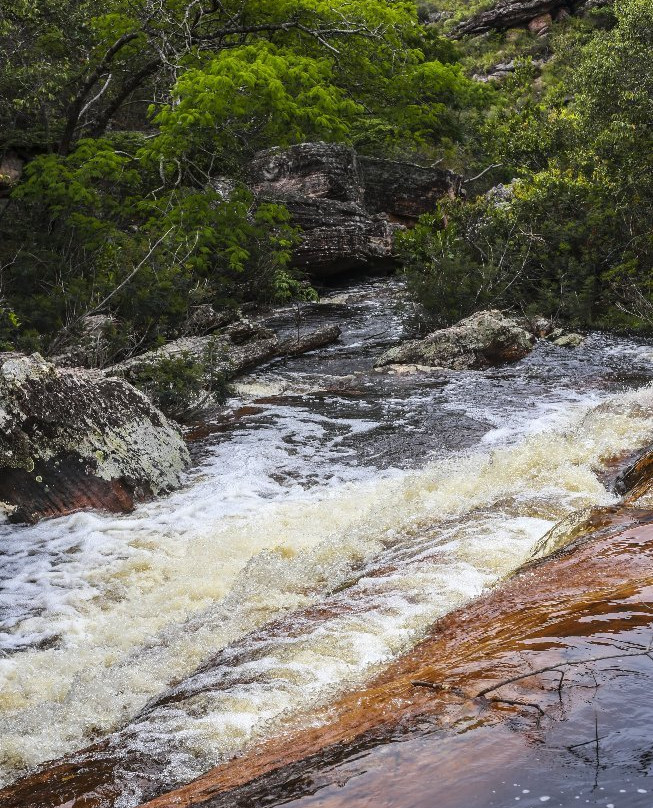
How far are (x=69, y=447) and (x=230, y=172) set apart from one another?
11.1 meters

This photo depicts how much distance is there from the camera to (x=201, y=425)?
28.5ft

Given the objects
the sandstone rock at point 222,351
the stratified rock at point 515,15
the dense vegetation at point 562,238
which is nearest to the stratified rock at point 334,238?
the dense vegetation at point 562,238

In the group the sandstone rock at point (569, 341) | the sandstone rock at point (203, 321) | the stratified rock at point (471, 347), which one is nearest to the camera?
the stratified rock at point (471, 347)

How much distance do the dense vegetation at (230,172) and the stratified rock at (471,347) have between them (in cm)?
158

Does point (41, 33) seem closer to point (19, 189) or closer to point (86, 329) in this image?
point (19, 189)

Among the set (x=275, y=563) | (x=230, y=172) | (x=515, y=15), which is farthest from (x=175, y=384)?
(x=515, y=15)

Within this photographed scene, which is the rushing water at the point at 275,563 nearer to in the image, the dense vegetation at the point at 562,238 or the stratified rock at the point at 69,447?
the stratified rock at the point at 69,447

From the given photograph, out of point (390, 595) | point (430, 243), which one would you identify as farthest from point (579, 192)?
point (390, 595)

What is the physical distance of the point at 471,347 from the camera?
11.4 meters

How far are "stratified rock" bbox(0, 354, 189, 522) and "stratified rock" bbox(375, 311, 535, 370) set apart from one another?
18.5ft

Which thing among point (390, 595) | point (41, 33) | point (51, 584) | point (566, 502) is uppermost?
point (41, 33)

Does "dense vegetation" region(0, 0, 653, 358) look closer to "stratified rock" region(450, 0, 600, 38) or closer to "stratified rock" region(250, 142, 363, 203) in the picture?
"stratified rock" region(250, 142, 363, 203)

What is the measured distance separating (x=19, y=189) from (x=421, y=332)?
23.2 ft

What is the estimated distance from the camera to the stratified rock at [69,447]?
575 centimetres
